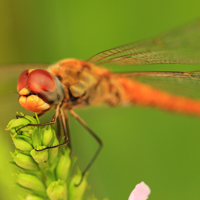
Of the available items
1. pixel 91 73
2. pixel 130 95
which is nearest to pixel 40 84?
pixel 91 73

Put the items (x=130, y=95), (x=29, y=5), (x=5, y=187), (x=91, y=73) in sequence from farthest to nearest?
(x=29, y=5), (x=130, y=95), (x=91, y=73), (x=5, y=187)

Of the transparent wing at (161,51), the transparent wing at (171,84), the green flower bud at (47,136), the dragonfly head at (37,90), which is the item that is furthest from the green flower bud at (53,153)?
the transparent wing at (171,84)

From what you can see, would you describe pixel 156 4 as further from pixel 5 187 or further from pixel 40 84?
pixel 5 187

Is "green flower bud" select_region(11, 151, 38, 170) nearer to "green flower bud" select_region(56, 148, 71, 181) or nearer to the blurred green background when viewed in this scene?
"green flower bud" select_region(56, 148, 71, 181)

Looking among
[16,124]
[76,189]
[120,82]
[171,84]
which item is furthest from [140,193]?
[171,84]

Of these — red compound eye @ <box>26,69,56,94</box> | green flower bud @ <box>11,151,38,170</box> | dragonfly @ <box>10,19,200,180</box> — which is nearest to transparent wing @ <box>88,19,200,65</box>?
dragonfly @ <box>10,19,200,180</box>

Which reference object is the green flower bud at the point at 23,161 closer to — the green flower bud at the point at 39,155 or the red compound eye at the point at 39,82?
the green flower bud at the point at 39,155
